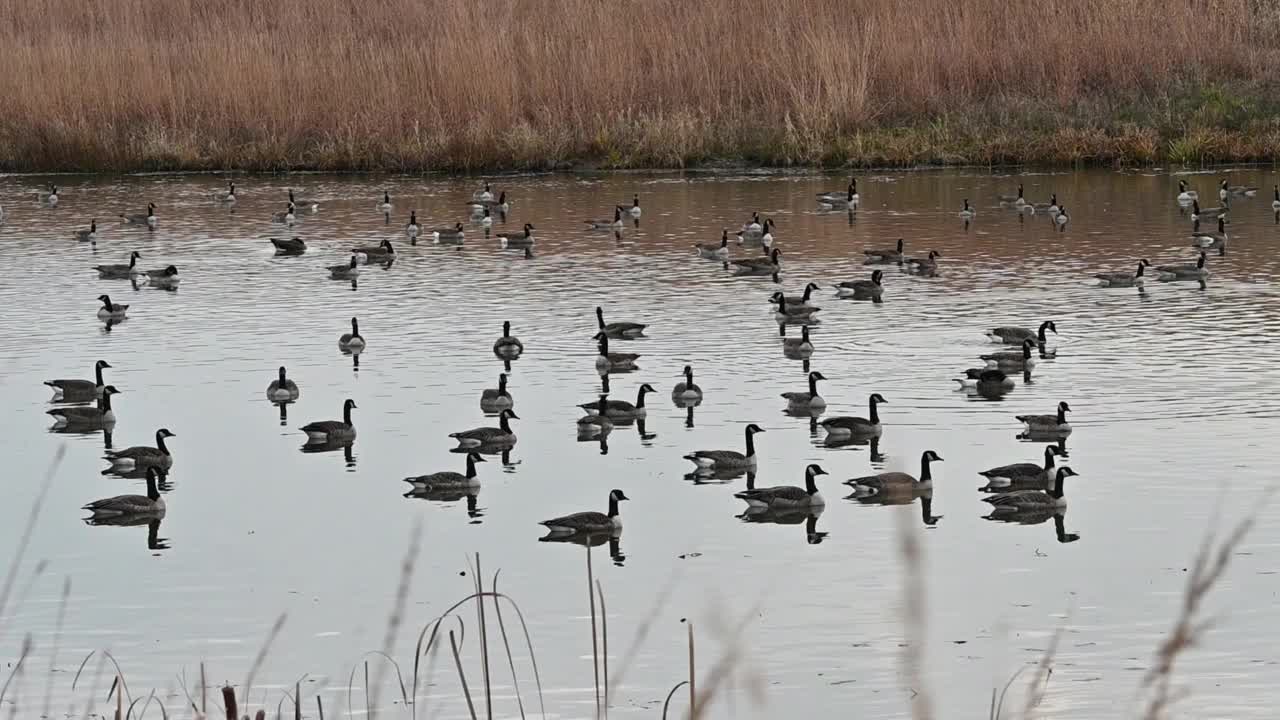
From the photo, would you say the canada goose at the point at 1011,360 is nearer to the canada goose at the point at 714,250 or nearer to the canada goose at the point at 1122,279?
the canada goose at the point at 1122,279

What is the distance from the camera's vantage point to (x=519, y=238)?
27.2 metres

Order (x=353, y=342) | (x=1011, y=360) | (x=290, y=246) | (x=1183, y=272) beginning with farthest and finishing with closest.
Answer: (x=290, y=246) → (x=1183, y=272) → (x=353, y=342) → (x=1011, y=360)

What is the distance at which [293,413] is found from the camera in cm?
1723

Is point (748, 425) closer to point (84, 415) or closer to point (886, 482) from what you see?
point (886, 482)

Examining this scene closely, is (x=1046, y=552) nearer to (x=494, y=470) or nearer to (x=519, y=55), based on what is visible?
(x=494, y=470)

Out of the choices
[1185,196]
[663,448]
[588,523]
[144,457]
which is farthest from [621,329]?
[1185,196]

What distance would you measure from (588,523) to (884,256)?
42.7 feet

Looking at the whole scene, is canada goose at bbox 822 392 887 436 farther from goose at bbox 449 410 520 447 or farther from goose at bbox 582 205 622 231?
goose at bbox 582 205 622 231

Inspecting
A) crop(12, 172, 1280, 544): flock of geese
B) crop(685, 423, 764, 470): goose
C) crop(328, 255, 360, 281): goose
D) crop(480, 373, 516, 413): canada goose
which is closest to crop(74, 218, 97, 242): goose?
crop(12, 172, 1280, 544): flock of geese

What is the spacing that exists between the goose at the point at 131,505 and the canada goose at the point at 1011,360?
8137 mm

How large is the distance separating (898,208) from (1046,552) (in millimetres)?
18003

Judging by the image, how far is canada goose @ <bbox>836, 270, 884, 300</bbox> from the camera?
22.4m

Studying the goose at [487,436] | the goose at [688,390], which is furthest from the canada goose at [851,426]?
the goose at [487,436]

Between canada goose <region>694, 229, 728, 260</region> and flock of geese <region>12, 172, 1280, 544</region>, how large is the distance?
0.02 m
